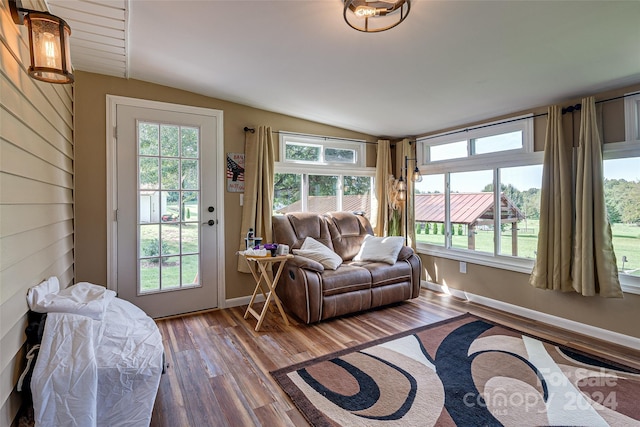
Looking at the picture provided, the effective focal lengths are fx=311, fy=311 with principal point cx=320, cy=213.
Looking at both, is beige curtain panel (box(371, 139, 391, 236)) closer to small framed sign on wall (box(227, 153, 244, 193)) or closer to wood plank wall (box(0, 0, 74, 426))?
small framed sign on wall (box(227, 153, 244, 193))

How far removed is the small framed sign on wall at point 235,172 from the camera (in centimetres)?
359

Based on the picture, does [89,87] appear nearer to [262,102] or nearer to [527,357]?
[262,102]

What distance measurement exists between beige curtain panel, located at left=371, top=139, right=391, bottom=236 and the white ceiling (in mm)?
1243

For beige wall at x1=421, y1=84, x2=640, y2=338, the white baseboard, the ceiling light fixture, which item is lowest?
the white baseboard

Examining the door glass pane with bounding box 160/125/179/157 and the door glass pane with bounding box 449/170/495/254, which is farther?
the door glass pane with bounding box 449/170/495/254

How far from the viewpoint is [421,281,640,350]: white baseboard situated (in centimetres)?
265

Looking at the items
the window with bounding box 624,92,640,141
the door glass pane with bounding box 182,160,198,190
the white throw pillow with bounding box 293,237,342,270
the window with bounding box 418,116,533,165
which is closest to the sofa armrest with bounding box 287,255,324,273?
the white throw pillow with bounding box 293,237,342,270

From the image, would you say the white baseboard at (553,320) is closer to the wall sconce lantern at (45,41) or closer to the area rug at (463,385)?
the area rug at (463,385)

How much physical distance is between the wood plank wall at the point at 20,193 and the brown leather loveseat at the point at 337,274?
77.3 inches

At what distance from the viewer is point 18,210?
153cm

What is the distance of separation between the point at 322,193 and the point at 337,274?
1509mm

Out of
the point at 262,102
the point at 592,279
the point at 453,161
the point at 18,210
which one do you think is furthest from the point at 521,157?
the point at 18,210

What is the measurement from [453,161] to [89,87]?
162 inches

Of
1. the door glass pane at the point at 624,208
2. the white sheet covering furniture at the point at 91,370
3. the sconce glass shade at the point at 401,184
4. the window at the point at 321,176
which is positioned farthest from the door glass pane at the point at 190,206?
the door glass pane at the point at 624,208
